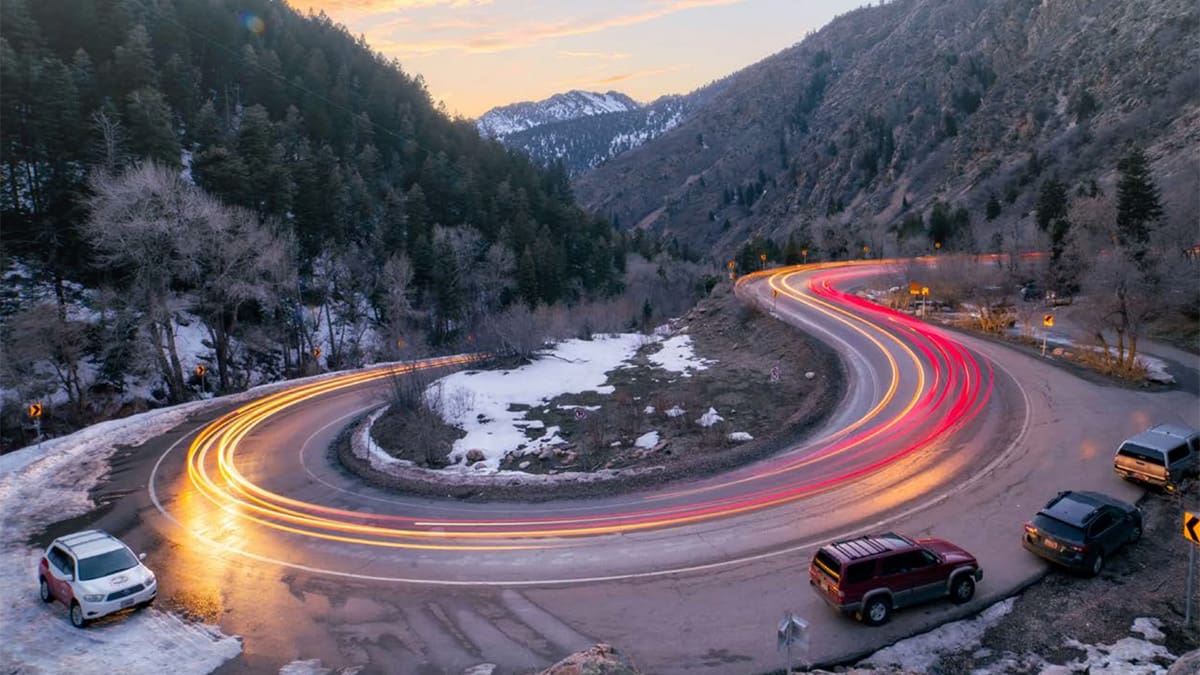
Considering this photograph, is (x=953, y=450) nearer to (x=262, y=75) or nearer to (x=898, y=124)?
(x=262, y=75)

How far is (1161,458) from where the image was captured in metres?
19.5

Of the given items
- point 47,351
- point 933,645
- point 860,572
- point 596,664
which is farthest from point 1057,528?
point 47,351

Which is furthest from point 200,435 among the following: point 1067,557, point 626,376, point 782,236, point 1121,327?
point 782,236

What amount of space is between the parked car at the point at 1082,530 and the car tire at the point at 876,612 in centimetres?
513

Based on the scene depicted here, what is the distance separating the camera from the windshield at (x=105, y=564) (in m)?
14.2

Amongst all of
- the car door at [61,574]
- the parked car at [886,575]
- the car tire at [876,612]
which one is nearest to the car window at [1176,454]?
the parked car at [886,575]

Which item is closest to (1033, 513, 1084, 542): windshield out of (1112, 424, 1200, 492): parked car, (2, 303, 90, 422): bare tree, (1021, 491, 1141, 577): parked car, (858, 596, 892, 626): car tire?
(1021, 491, 1141, 577): parked car

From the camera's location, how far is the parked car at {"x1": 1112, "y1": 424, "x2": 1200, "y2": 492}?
63.8 ft

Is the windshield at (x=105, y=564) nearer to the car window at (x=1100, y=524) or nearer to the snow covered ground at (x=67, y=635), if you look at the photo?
the snow covered ground at (x=67, y=635)

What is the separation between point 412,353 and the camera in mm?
33938

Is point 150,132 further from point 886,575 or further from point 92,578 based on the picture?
point 886,575

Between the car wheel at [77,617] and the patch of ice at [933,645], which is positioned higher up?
the car wheel at [77,617]

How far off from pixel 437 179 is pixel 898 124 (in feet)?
408

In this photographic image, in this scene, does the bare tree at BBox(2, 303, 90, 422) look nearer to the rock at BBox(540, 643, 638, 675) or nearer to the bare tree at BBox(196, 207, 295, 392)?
the bare tree at BBox(196, 207, 295, 392)
